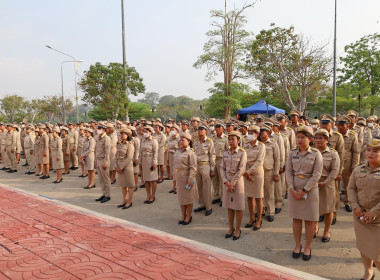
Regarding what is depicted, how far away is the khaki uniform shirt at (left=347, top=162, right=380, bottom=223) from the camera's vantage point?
3230 mm

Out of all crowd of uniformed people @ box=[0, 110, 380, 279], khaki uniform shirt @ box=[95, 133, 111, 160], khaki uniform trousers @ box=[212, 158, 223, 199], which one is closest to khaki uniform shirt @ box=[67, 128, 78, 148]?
crowd of uniformed people @ box=[0, 110, 380, 279]

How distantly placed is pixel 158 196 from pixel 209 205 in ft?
6.14

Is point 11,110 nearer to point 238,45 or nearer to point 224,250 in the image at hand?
point 238,45

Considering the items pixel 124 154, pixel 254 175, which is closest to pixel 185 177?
pixel 254 175

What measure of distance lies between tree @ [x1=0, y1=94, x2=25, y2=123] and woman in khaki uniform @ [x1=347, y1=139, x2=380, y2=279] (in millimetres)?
47451

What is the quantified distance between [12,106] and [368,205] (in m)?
48.0

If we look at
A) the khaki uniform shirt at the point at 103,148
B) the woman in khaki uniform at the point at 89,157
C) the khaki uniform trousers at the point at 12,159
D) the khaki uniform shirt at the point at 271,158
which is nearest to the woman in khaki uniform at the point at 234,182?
the khaki uniform shirt at the point at 271,158

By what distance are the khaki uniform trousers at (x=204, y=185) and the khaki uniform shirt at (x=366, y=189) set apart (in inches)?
126

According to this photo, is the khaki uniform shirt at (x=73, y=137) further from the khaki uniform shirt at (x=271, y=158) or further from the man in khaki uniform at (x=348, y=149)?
the man in khaki uniform at (x=348, y=149)

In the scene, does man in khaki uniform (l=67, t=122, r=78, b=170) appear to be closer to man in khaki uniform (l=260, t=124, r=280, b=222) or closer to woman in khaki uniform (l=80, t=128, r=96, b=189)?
woman in khaki uniform (l=80, t=128, r=96, b=189)

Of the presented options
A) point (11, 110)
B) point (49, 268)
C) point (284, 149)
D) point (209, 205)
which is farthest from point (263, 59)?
point (11, 110)

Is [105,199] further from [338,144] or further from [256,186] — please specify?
[338,144]

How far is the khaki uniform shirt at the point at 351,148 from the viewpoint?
591 centimetres

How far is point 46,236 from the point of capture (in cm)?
507
